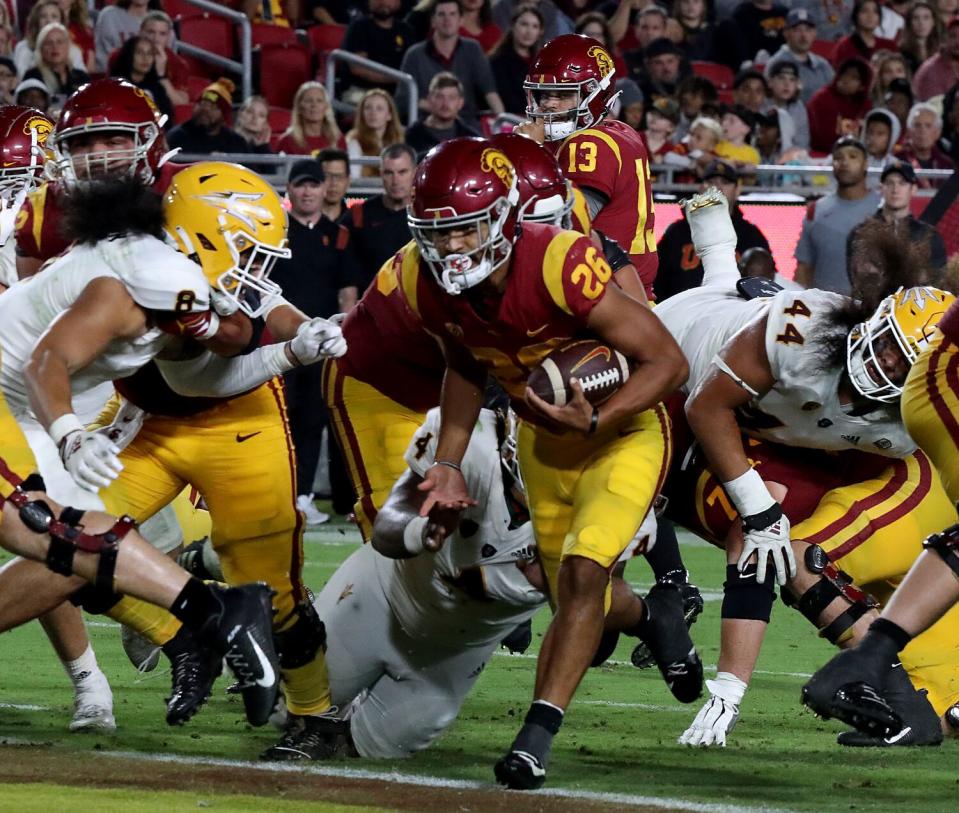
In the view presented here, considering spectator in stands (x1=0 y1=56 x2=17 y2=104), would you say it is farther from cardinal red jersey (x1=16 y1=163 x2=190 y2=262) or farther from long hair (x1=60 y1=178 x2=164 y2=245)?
long hair (x1=60 y1=178 x2=164 y2=245)

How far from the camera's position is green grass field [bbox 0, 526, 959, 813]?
446 cm

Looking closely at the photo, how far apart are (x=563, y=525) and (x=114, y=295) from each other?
1366mm

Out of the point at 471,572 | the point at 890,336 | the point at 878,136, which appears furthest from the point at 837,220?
the point at 471,572

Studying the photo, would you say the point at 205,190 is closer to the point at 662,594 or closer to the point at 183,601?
the point at 183,601

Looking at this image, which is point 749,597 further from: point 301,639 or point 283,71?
point 283,71

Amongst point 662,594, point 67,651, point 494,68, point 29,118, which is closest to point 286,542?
point 67,651

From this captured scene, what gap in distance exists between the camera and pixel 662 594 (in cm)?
584

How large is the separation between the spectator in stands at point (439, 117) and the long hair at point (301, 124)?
485 millimetres

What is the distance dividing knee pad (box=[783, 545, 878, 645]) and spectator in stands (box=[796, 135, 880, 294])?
5520 millimetres

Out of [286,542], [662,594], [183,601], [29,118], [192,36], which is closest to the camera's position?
[183,601]

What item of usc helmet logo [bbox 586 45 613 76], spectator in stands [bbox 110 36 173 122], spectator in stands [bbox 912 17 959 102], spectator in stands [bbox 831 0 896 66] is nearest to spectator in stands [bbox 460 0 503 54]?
spectator in stands [bbox 110 36 173 122]

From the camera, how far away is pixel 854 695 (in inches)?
175

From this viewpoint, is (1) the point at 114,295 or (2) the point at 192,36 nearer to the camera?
(1) the point at 114,295

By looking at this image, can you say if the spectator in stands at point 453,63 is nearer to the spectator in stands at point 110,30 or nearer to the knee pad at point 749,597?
the spectator in stands at point 110,30
